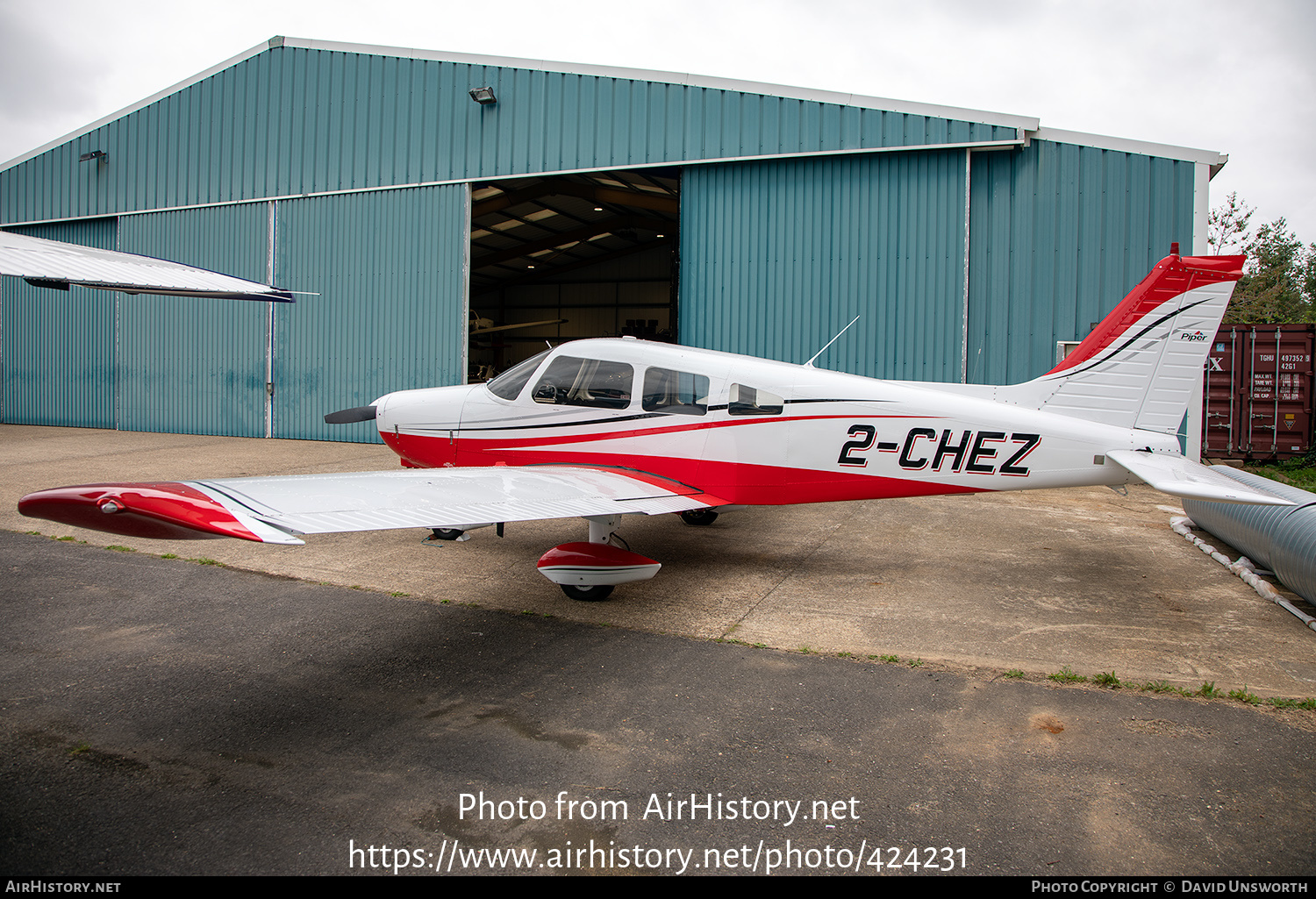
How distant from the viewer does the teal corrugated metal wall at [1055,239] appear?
11375mm

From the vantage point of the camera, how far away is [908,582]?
614cm

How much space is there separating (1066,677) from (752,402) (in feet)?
9.86

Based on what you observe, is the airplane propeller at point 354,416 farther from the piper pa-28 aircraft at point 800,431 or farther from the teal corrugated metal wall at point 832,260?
the teal corrugated metal wall at point 832,260

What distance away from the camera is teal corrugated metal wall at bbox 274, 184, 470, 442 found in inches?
606

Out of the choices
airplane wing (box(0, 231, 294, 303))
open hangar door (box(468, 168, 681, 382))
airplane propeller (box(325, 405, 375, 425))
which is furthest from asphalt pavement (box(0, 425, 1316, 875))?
open hangar door (box(468, 168, 681, 382))

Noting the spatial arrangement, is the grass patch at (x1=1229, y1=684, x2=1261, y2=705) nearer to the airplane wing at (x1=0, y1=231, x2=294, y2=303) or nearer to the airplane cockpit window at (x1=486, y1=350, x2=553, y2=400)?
the airplane cockpit window at (x1=486, y1=350, x2=553, y2=400)

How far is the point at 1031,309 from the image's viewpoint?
39.3 feet

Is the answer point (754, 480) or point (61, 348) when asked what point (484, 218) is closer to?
point (61, 348)

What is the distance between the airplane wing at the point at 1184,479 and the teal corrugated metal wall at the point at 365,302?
496 inches

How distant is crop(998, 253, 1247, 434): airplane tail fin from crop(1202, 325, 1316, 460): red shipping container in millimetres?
10056

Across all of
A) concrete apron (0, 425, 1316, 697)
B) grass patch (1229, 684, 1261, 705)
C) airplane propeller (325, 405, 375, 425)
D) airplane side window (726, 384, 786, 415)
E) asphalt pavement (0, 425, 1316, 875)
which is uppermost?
airplane side window (726, 384, 786, 415)

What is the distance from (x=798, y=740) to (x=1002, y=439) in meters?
3.38

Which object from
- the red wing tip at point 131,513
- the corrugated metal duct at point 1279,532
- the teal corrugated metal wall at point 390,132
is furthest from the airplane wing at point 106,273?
the teal corrugated metal wall at point 390,132

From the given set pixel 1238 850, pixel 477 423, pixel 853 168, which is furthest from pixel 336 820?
pixel 853 168
